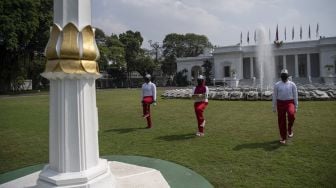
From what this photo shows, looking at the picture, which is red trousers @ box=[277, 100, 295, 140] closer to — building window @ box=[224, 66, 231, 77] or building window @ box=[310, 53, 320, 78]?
building window @ box=[310, 53, 320, 78]

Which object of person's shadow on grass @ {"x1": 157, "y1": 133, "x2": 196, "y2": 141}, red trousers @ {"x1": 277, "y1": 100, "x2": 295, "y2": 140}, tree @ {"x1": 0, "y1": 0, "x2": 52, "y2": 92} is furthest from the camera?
tree @ {"x1": 0, "y1": 0, "x2": 52, "y2": 92}

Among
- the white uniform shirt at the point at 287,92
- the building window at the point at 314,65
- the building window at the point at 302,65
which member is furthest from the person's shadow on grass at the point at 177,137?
the building window at the point at 302,65

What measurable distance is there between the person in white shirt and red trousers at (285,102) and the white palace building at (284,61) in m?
36.4

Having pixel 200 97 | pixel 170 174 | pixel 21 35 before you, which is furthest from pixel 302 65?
pixel 170 174

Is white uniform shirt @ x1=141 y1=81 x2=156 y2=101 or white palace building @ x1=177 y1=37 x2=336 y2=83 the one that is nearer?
white uniform shirt @ x1=141 y1=81 x2=156 y2=101

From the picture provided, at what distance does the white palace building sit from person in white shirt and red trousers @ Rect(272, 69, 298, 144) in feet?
120

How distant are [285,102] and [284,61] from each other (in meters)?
43.6

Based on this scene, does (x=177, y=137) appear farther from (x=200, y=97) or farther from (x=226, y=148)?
(x=226, y=148)

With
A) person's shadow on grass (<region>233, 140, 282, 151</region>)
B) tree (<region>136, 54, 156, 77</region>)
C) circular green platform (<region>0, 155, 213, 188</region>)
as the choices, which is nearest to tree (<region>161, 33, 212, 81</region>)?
tree (<region>136, 54, 156, 77</region>)

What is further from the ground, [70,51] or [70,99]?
[70,51]

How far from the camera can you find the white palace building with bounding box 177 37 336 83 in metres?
43.8

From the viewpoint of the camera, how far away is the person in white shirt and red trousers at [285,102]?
6.66 metres

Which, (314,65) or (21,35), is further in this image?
(314,65)

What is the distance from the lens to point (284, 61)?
47281 millimetres
